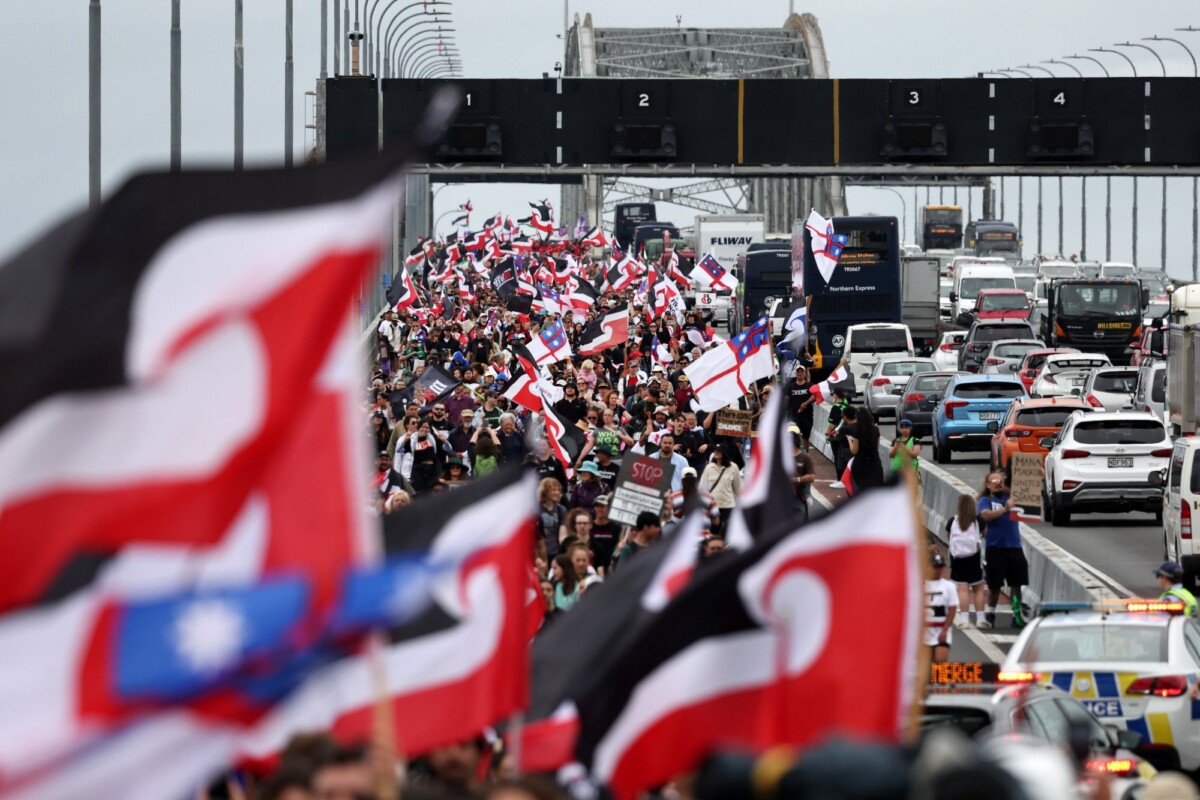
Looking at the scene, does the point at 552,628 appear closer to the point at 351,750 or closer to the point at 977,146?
the point at 351,750

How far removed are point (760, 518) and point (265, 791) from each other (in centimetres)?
271

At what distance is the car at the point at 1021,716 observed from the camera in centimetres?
1109

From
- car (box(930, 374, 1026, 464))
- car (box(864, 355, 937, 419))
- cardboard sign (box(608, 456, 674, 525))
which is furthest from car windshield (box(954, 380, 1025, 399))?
cardboard sign (box(608, 456, 674, 525))

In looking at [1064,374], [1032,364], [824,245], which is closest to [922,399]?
[1064,374]

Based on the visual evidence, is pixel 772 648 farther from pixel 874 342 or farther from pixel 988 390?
pixel 874 342

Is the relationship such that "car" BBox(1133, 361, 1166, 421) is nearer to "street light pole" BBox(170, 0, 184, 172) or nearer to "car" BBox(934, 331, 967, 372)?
"street light pole" BBox(170, 0, 184, 172)

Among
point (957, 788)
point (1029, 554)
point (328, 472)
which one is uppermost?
point (328, 472)

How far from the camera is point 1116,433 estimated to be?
30031mm

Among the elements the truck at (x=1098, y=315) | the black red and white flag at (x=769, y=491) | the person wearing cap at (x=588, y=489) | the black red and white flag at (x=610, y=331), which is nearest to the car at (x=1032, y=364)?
the truck at (x=1098, y=315)

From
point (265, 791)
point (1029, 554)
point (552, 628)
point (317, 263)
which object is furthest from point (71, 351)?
point (1029, 554)

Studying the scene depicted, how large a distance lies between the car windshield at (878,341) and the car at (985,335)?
7.45ft

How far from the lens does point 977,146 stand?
65125 mm

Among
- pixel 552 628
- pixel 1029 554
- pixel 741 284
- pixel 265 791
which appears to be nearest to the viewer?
pixel 265 791

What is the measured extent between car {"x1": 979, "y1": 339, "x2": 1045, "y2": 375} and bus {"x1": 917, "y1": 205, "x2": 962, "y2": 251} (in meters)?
93.7
